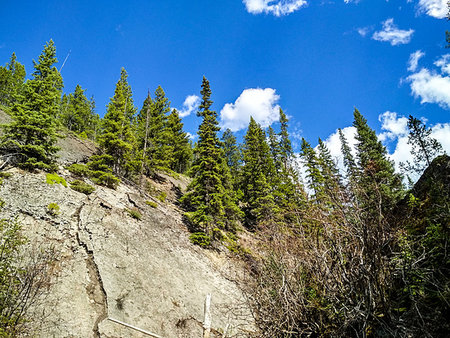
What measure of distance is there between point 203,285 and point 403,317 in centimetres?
1291

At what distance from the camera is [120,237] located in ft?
45.0

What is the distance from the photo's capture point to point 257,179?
29.0 meters

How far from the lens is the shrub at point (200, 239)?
18.8m

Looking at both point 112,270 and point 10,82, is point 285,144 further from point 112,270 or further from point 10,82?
point 10,82

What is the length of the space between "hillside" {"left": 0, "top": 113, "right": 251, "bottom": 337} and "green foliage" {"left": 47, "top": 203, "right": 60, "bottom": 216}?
18cm

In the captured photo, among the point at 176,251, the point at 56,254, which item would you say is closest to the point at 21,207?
the point at 56,254

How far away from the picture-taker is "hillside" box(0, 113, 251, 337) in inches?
350

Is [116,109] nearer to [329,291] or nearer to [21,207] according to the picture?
[21,207]

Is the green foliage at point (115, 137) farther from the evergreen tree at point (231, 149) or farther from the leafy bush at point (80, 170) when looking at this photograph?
the evergreen tree at point (231, 149)

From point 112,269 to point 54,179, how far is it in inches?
299

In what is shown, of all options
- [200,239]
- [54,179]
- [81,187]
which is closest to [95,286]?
[81,187]

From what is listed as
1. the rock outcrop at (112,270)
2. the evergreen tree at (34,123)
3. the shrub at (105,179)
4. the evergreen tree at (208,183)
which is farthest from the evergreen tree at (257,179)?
the evergreen tree at (34,123)

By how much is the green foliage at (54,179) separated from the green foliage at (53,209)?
2.28m

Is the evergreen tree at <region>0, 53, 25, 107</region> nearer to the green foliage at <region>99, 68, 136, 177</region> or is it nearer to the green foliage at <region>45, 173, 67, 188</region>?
the green foliage at <region>99, 68, 136, 177</region>
